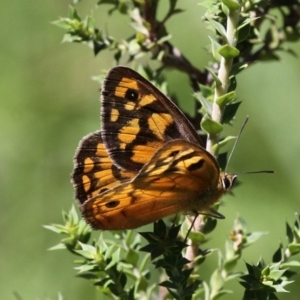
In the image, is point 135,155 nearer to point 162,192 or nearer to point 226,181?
point 162,192

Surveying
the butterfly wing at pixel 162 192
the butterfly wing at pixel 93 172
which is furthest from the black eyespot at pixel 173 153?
the butterfly wing at pixel 93 172

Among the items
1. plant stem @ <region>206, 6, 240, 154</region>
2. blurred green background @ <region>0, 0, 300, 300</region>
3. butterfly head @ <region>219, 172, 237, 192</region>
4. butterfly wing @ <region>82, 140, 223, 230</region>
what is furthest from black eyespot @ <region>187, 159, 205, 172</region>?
blurred green background @ <region>0, 0, 300, 300</region>

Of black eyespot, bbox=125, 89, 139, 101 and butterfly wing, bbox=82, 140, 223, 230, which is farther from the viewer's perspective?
black eyespot, bbox=125, 89, 139, 101

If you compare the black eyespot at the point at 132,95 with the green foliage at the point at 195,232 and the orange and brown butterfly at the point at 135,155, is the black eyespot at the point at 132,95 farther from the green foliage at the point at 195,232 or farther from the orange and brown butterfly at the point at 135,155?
the green foliage at the point at 195,232

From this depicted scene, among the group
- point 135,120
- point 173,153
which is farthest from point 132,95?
point 173,153

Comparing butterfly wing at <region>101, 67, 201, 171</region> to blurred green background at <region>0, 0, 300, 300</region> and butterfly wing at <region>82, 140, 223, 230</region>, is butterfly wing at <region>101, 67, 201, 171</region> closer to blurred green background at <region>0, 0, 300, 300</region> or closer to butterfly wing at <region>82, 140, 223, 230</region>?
butterfly wing at <region>82, 140, 223, 230</region>

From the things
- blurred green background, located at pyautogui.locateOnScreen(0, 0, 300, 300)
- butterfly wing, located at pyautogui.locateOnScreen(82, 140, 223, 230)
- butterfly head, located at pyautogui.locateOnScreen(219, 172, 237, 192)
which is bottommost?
blurred green background, located at pyautogui.locateOnScreen(0, 0, 300, 300)
